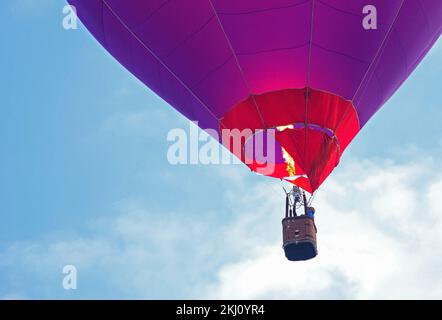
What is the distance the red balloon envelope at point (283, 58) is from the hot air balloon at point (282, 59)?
13mm

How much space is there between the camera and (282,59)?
12430 millimetres

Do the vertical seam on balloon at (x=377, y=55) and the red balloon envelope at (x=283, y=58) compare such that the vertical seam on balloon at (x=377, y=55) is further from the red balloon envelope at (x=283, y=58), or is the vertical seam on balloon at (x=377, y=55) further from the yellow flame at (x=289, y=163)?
the yellow flame at (x=289, y=163)

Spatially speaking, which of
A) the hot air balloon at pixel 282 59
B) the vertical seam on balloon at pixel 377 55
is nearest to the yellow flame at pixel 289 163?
the hot air balloon at pixel 282 59

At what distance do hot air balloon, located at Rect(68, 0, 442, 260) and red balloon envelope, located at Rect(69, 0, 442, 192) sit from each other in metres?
0.01

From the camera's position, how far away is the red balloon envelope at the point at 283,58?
39.9 feet

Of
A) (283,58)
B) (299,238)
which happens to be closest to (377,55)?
(283,58)

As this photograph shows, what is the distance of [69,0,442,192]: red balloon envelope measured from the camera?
12164 mm

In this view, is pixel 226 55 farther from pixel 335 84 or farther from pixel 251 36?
pixel 335 84

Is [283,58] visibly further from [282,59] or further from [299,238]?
[299,238]

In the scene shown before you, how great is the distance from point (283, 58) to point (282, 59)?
0.02 meters

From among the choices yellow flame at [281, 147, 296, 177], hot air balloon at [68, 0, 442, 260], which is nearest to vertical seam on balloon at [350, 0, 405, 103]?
hot air balloon at [68, 0, 442, 260]

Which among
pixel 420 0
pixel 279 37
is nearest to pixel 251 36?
pixel 279 37

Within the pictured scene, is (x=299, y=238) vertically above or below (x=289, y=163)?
below

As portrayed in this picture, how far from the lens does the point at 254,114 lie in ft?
42.1
